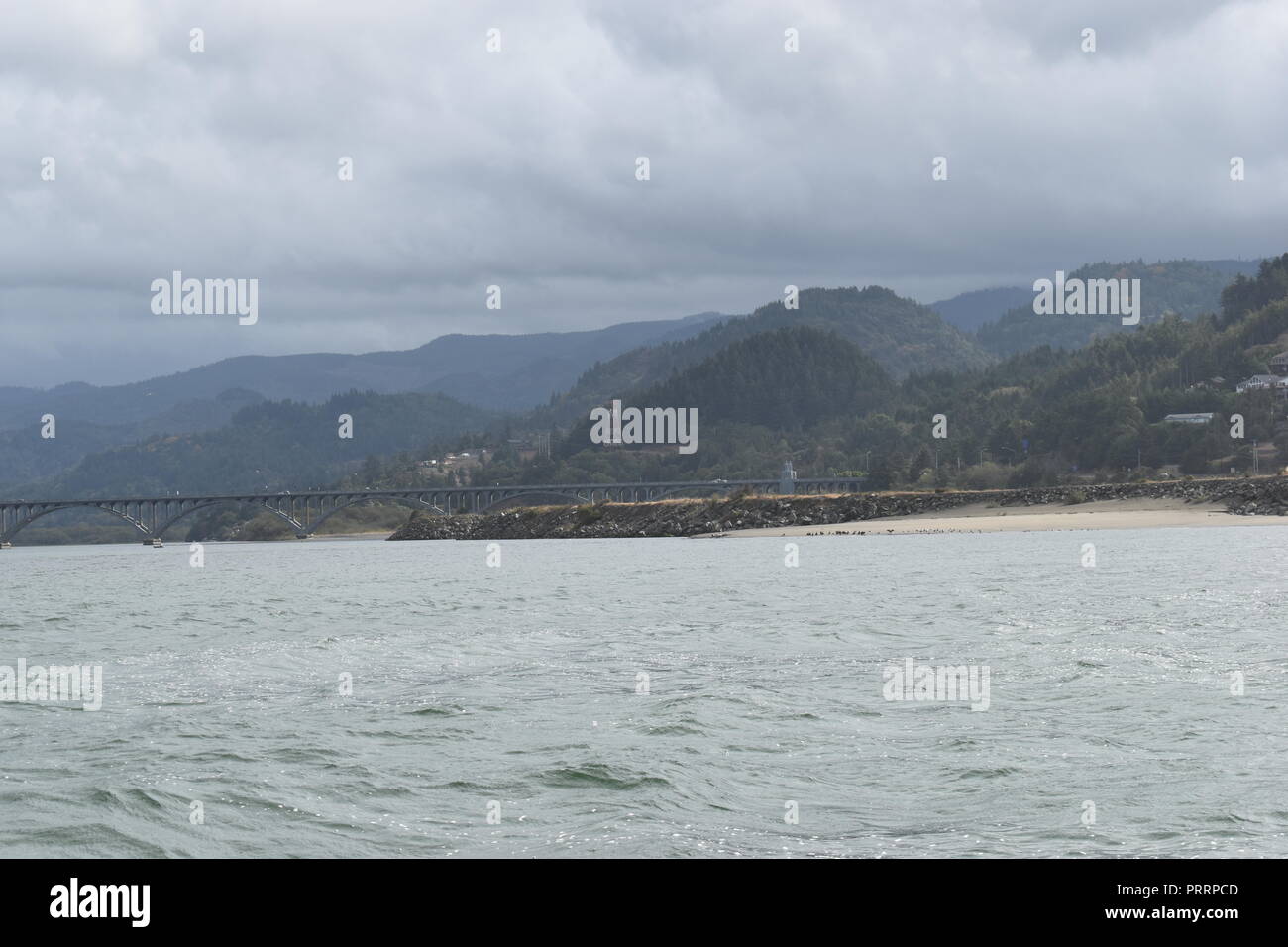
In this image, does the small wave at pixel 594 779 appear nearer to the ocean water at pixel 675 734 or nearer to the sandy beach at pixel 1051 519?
the ocean water at pixel 675 734

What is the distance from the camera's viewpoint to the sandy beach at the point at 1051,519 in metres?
109

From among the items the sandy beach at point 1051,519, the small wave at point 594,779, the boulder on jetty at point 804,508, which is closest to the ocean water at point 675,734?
the small wave at point 594,779

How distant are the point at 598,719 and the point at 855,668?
275 inches

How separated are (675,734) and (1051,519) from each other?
365ft

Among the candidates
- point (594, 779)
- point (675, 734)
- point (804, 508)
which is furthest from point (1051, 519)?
point (594, 779)

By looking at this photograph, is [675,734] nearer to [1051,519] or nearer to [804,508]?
[1051,519]

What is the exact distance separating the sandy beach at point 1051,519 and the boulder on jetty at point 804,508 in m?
1.81

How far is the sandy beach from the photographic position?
109m

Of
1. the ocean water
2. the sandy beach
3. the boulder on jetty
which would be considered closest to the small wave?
the ocean water

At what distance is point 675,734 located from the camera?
2002 centimetres

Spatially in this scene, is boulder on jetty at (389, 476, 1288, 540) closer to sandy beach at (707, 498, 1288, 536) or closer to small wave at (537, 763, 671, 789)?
sandy beach at (707, 498, 1288, 536)

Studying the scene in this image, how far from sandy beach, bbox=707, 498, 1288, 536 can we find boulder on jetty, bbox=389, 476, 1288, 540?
1.81m
